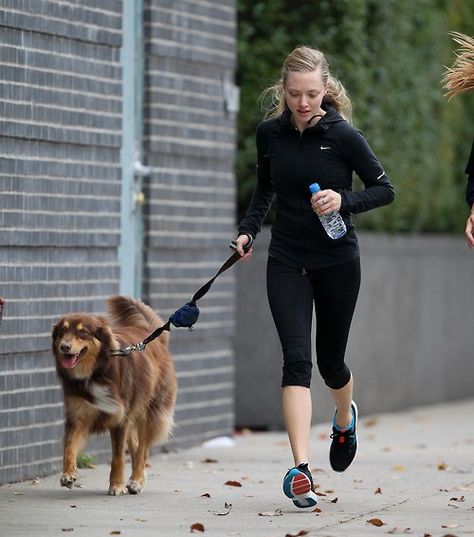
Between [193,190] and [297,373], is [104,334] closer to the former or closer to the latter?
[297,373]

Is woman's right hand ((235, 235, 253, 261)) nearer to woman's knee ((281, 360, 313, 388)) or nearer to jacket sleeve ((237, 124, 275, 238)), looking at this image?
jacket sleeve ((237, 124, 275, 238))

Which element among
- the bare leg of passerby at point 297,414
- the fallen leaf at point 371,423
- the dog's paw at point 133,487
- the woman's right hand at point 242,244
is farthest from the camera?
the fallen leaf at point 371,423

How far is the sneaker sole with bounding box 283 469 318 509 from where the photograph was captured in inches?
286

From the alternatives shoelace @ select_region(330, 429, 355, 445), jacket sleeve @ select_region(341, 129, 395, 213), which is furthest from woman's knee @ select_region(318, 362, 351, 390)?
jacket sleeve @ select_region(341, 129, 395, 213)

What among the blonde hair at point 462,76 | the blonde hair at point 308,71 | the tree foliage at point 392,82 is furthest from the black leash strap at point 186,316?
the tree foliage at point 392,82

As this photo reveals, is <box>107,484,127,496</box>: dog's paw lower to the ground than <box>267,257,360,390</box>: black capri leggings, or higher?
lower

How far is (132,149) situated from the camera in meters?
10.1

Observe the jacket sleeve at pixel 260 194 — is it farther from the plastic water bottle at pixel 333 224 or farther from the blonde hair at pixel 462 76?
the blonde hair at pixel 462 76

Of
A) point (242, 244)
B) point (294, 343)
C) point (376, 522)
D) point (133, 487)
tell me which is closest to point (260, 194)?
point (242, 244)

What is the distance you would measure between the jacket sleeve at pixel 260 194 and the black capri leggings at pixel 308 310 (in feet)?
0.67

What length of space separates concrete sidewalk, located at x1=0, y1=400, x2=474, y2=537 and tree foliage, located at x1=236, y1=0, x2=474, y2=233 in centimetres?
330

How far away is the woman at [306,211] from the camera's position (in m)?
7.47

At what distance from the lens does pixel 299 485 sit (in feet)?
23.8

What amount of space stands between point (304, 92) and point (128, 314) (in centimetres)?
184
